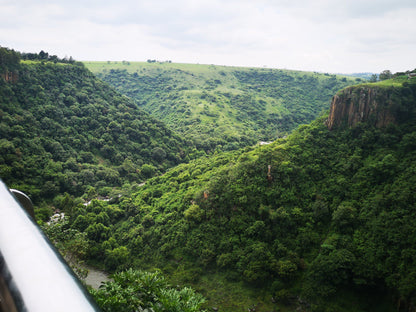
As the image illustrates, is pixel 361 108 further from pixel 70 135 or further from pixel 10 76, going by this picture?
pixel 10 76

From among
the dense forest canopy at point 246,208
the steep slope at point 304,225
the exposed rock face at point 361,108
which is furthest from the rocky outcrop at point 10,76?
the exposed rock face at point 361,108

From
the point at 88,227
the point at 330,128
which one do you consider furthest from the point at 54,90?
the point at 330,128

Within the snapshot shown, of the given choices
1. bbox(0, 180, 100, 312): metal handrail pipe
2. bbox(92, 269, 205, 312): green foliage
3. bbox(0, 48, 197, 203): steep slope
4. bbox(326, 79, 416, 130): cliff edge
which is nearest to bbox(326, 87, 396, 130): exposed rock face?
Answer: bbox(326, 79, 416, 130): cliff edge

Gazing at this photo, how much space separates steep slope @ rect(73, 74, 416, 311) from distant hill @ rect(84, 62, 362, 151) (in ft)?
132

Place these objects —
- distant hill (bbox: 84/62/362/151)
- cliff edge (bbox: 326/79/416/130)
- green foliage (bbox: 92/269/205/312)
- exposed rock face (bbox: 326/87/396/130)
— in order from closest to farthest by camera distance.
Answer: green foliage (bbox: 92/269/205/312) → cliff edge (bbox: 326/79/416/130) → exposed rock face (bbox: 326/87/396/130) → distant hill (bbox: 84/62/362/151)

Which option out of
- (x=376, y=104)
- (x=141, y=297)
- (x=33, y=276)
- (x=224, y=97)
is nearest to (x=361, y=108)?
(x=376, y=104)

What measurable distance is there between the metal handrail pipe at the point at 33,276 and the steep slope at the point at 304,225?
89.1 feet

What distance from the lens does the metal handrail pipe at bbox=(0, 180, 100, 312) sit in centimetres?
114

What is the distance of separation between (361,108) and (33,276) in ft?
132

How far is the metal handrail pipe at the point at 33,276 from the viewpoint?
1.14m

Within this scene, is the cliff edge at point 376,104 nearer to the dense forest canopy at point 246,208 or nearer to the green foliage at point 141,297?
the dense forest canopy at point 246,208

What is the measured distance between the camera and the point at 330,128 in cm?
3866

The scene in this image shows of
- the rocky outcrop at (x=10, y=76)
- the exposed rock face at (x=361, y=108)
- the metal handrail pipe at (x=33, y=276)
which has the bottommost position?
the metal handrail pipe at (x=33, y=276)

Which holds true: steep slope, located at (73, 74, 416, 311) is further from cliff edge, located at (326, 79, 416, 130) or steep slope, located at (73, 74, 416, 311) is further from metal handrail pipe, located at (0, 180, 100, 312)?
metal handrail pipe, located at (0, 180, 100, 312)
